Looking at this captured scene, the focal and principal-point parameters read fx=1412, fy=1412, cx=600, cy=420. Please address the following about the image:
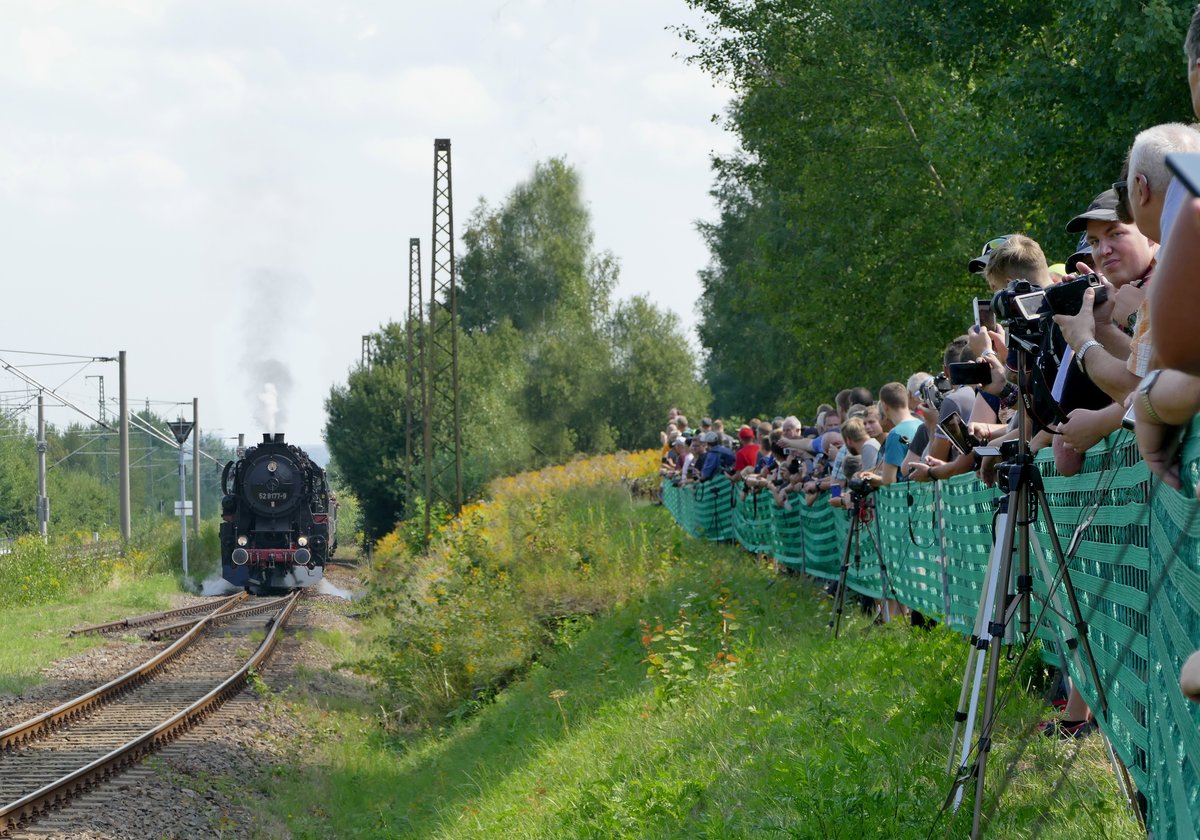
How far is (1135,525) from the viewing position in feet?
13.2

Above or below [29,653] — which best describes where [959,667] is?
above

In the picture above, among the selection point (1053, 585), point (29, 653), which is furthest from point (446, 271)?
point (1053, 585)

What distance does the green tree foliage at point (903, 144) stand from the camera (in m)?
16.0

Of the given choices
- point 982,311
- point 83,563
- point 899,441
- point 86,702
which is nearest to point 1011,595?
point 982,311

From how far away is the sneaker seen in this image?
18.9ft

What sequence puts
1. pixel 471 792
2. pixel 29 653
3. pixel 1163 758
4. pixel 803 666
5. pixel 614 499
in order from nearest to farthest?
pixel 1163 758
pixel 803 666
pixel 471 792
pixel 29 653
pixel 614 499

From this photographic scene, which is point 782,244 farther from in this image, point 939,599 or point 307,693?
point 939,599

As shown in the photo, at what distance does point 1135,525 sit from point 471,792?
28.9 feet

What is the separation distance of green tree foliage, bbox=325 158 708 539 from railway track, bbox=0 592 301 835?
31491 millimetres

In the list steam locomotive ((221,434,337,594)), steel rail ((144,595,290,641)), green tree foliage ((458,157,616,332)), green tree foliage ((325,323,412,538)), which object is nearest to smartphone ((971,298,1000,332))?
steel rail ((144,595,290,641))

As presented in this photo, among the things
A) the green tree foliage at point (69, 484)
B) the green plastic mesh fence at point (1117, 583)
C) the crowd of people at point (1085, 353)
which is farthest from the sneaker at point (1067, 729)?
the green tree foliage at point (69, 484)

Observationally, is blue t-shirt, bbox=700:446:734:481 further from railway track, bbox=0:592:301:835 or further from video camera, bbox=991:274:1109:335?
video camera, bbox=991:274:1109:335

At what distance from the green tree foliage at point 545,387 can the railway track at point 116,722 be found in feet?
103

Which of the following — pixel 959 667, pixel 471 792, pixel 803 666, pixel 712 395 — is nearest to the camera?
pixel 959 667
